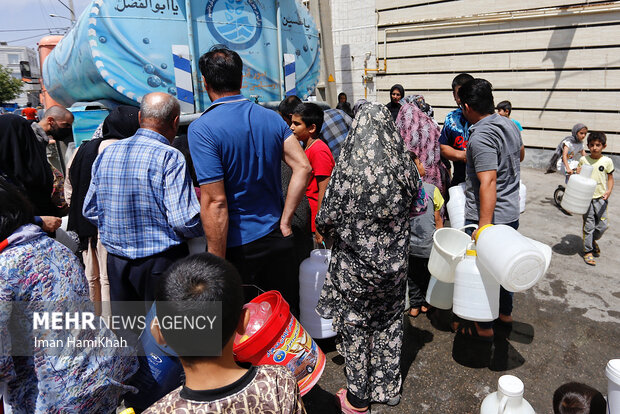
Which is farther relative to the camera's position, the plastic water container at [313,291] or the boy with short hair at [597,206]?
the boy with short hair at [597,206]

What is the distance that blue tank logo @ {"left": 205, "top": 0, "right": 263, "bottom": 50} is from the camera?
383 cm

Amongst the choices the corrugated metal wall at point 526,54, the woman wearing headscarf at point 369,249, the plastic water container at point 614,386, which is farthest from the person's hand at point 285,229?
the corrugated metal wall at point 526,54

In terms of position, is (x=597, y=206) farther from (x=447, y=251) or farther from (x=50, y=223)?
(x=50, y=223)

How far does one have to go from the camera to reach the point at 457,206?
3.17 metres

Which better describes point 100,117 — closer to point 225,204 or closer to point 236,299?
point 225,204

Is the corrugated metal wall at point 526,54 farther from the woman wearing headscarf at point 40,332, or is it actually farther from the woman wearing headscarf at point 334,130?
the woman wearing headscarf at point 40,332

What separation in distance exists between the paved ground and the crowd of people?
18 cm

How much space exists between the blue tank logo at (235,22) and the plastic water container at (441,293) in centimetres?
299

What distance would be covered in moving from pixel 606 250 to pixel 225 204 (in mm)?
4688

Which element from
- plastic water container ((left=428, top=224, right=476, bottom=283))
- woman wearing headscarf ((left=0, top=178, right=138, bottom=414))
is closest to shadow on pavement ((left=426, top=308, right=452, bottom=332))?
plastic water container ((left=428, top=224, right=476, bottom=283))

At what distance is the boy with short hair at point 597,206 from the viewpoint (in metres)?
4.32

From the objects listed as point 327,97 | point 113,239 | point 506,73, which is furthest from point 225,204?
point 506,73

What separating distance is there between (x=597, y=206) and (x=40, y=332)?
200 inches

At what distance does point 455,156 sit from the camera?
3.48 m
